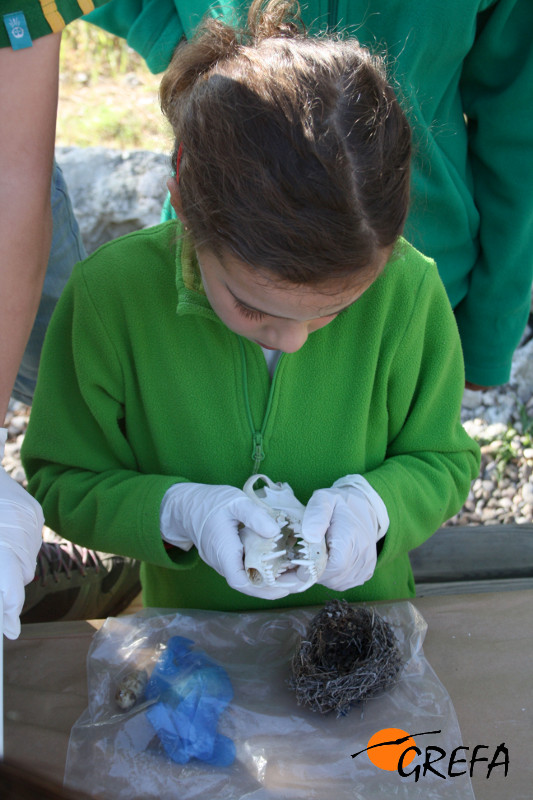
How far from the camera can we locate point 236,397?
133 cm

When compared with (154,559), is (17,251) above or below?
above

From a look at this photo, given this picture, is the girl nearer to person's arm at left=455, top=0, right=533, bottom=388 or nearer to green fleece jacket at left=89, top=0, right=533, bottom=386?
green fleece jacket at left=89, top=0, right=533, bottom=386

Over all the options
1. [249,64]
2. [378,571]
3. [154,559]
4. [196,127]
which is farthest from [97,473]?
[249,64]

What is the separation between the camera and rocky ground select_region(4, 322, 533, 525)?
9.01ft

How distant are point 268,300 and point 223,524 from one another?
396 millimetres

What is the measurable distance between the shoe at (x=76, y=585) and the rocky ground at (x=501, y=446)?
958mm

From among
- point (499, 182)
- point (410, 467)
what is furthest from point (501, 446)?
point (410, 467)

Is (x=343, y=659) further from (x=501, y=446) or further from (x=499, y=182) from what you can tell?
(x=501, y=446)

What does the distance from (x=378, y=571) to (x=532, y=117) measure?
1.05 metres

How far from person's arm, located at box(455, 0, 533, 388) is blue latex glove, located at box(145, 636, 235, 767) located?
1.15m

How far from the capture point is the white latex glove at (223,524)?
3.94 feet

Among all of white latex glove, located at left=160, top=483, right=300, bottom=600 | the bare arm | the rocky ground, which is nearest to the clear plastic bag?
white latex glove, located at left=160, top=483, right=300, bottom=600

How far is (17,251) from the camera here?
52.9 inches

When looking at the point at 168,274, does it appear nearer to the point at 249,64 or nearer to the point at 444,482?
the point at 249,64
